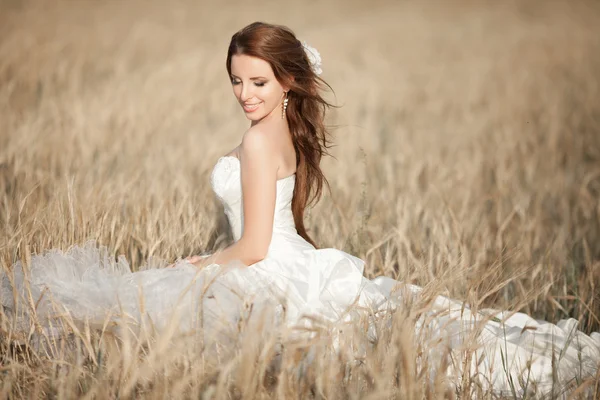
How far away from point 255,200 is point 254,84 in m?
0.48

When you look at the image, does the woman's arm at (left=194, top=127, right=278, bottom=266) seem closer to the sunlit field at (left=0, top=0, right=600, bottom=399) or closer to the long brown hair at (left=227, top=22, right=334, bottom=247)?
the long brown hair at (left=227, top=22, right=334, bottom=247)

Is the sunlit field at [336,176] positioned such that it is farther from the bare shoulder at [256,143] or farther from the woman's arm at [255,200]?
the bare shoulder at [256,143]

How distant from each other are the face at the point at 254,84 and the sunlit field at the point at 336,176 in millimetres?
735

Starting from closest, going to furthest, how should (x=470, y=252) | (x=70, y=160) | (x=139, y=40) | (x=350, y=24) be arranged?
(x=470, y=252) < (x=70, y=160) < (x=139, y=40) < (x=350, y=24)

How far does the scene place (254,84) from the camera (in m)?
2.58

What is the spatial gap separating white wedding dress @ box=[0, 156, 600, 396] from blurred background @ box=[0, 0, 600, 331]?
18cm

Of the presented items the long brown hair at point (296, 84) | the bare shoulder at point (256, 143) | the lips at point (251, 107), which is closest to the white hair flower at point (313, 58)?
the long brown hair at point (296, 84)

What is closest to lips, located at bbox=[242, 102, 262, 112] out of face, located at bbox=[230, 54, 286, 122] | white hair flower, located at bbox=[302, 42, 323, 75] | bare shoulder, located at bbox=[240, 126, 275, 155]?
face, located at bbox=[230, 54, 286, 122]

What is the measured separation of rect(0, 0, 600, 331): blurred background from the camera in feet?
10.4

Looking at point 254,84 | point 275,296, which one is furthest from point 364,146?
point 275,296

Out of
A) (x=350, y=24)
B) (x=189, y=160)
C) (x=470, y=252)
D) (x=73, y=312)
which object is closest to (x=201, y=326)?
(x=73, y=312)

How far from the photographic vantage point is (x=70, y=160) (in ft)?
13.8

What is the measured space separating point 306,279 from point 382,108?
16.2 ft

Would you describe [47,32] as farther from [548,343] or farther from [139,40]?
[548,343]
